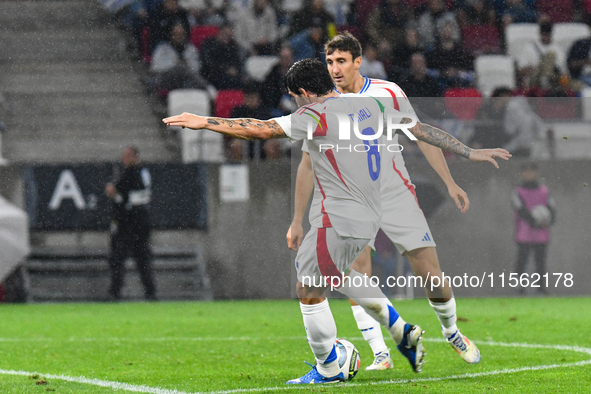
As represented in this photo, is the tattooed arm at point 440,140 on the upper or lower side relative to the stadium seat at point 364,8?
lower

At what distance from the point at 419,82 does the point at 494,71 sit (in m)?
2.06

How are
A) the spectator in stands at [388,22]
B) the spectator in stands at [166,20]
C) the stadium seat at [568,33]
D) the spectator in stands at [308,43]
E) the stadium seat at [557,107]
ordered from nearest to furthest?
1. the stadium seat at [557,107]
2. the spectator in stands at [308,43]
3. the spectator in stands at [388,22]
4. the spectator in stands at [166,20]
5. the stadium seat at [568,33]

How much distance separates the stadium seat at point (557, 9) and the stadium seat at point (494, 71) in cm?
173

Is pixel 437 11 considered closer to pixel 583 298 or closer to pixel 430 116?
pixel 430 116

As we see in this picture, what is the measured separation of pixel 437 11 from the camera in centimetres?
1423

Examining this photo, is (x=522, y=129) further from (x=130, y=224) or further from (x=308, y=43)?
(x=130, y=224)

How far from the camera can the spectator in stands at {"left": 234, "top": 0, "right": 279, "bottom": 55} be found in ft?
45.5

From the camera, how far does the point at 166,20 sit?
13.6 meters

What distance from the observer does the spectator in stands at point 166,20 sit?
531 inches

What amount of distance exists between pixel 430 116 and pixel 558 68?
4.16 metres

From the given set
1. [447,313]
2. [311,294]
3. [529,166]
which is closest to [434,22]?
[529,166]

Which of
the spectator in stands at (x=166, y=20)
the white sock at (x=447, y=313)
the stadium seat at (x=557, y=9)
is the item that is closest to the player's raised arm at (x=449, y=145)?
the white sock at (x=447, y=313)

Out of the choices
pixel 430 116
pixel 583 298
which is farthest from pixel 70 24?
pixel 583 298

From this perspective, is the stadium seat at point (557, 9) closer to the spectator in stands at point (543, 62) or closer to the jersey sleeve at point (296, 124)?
the spectator in stands at point (543, 62)
